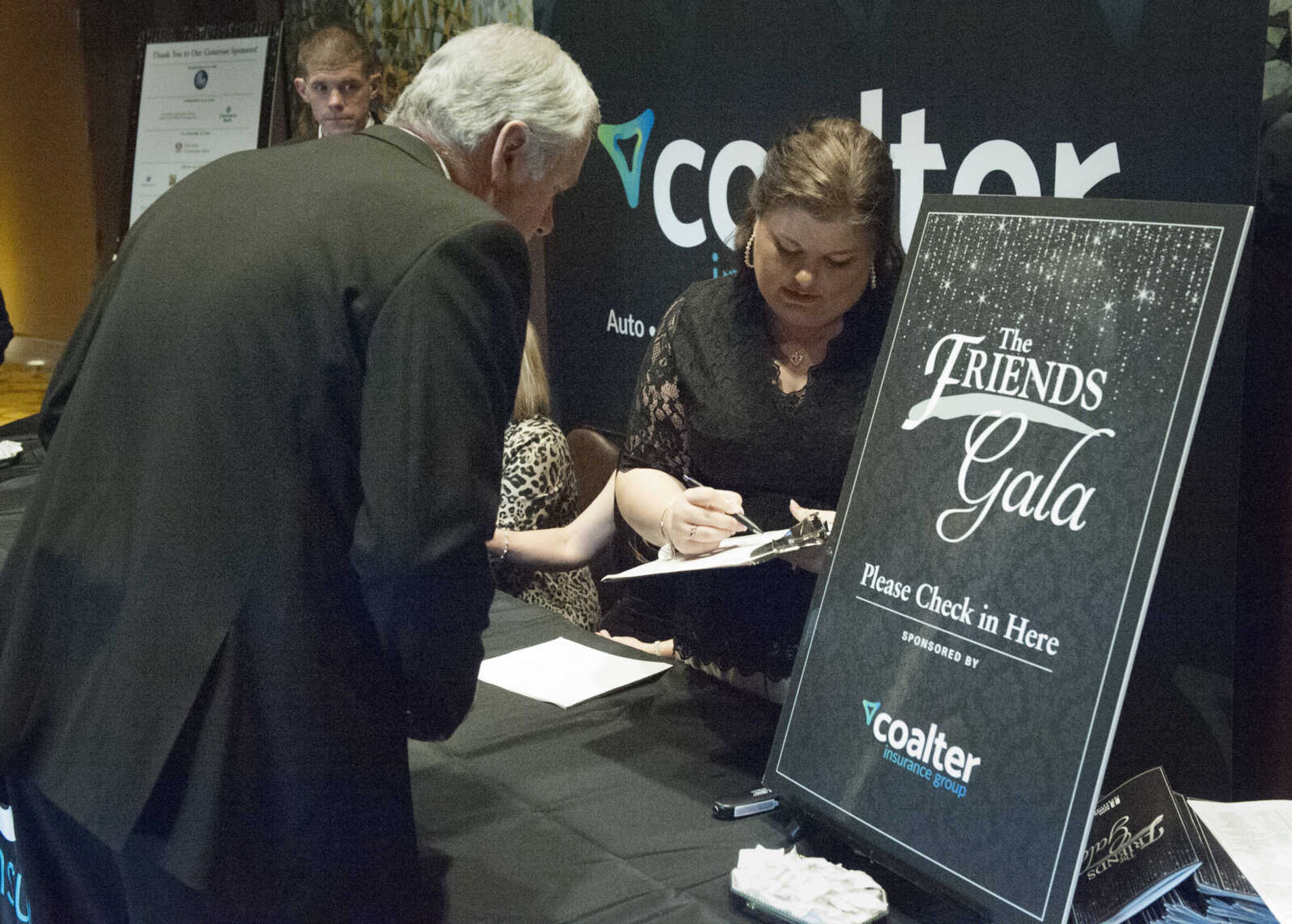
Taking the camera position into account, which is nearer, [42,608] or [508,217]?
[42,608]

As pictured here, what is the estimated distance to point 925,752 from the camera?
1.11 m

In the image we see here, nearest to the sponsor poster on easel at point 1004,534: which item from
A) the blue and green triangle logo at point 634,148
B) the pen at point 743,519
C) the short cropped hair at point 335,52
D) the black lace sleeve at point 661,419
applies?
the pen at point 743,519

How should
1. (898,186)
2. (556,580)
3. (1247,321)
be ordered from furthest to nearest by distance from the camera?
1. (556,580)
2. (898,186)
3. (1247,321)

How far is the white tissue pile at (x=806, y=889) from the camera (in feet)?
3.53

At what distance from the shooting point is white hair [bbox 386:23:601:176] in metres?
1.18

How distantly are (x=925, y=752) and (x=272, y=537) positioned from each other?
62cm

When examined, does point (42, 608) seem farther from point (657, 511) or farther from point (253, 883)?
point (657, 511)

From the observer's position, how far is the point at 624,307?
3.40 meters

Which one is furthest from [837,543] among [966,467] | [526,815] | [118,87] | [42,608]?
[118,87]

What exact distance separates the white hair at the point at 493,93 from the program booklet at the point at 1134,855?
0.83m

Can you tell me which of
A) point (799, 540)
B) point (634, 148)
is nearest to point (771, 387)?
point (799, 540)

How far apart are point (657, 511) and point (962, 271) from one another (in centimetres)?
68

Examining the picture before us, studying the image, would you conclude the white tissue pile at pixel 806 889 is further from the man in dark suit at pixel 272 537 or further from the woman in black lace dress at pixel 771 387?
the woman in black lace dress at pixel 771 387

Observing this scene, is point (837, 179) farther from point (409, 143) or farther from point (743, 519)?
point (409, 143)
